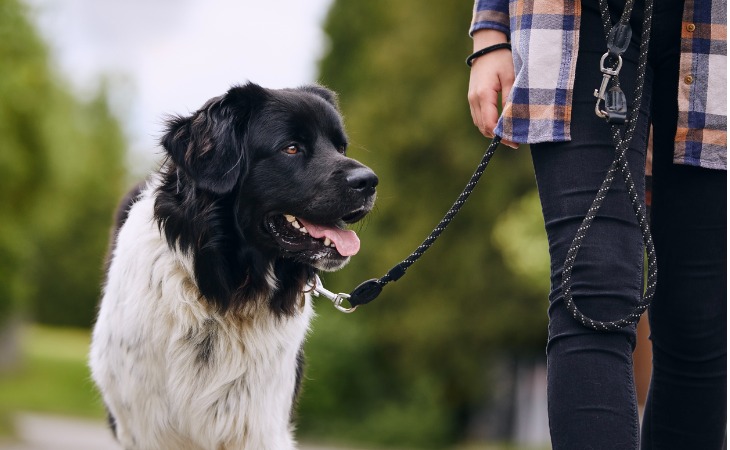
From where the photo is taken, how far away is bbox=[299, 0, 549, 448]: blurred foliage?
20984 millimetres

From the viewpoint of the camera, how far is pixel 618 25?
7.66 feet

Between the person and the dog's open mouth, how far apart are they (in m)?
0.89

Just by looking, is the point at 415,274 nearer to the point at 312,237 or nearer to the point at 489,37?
the point at 312,237

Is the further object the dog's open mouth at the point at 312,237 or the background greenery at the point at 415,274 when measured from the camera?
the background greenery at the point at 415,274

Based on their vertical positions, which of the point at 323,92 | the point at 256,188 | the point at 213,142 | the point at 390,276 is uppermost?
the point at 323,92

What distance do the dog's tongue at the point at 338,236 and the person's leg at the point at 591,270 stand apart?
1052mm

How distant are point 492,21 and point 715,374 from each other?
46.2 inches

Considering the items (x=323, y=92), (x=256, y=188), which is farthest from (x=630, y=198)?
(x=323, y=92)

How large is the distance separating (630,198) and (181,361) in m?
1.64

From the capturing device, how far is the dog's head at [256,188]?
3307mm

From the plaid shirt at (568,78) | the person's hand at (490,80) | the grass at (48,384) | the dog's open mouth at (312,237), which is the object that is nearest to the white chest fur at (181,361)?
the dog's open mouth at (312,237)

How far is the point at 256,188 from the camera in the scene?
3389mm

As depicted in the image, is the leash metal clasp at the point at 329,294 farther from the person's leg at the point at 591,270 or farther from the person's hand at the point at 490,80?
the person's leg at the point at 591,270

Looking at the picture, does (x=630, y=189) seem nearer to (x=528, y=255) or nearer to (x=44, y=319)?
(x=528, y=255)
